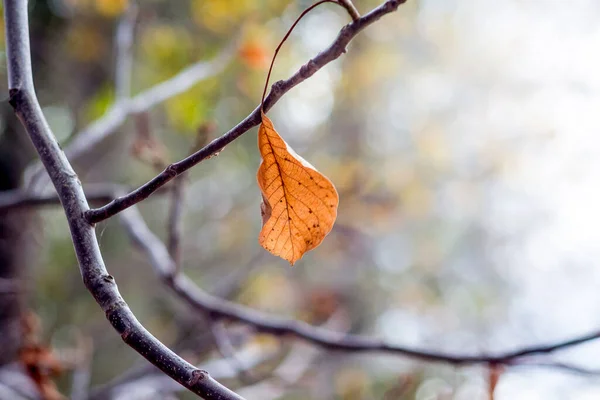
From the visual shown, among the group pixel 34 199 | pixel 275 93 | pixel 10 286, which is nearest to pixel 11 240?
pixel 10 286

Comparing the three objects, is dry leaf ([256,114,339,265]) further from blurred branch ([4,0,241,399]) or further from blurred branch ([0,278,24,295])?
blurred branch ([0,278,24,295])

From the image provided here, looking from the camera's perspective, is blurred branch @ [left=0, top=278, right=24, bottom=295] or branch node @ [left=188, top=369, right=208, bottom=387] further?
blurred branch @ [left=0, top=278, right=24, bottom=295]

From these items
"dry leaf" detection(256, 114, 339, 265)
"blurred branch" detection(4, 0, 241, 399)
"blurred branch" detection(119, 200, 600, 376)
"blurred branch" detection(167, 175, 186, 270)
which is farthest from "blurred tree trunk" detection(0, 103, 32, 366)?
"dry leaf" detection(256, 114, 339, 265)

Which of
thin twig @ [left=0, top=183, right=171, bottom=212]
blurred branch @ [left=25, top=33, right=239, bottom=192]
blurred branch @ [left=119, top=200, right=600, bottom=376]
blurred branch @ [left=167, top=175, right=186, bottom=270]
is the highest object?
blurred branch @ [left=25, top=33, right=239, bottom=192]

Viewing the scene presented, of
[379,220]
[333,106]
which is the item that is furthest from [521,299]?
[333,106]

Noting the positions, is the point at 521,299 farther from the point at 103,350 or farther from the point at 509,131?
the point at 103,350
